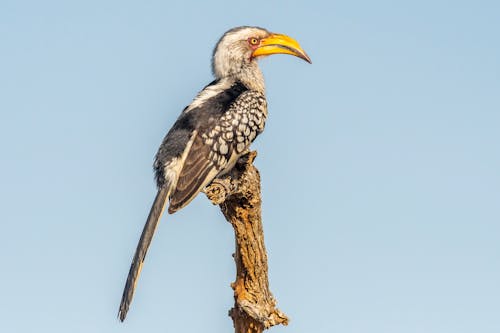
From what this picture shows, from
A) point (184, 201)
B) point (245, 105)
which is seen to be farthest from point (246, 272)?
point (245, 105)

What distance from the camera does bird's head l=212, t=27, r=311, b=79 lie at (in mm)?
9008

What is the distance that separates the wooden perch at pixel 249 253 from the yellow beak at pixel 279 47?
175cm

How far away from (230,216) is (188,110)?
1244 mm

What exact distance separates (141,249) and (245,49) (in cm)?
276

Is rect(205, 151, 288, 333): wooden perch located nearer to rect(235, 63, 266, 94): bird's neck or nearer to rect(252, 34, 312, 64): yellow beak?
rect(235, 63, 266, 94): bird's neck

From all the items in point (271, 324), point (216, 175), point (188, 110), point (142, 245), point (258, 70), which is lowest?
point (271, 324)

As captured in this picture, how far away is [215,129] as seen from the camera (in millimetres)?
8047

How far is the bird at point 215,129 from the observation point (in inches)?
299

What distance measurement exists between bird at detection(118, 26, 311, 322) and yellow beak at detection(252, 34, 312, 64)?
0.4 inches

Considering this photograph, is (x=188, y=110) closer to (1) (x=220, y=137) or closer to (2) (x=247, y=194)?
(1) (x=220, y=137)

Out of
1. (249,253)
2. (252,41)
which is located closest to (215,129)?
(249,253)

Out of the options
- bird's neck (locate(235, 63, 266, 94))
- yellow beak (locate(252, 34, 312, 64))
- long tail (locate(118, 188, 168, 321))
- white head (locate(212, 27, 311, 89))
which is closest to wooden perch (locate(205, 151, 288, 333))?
long tail (locate(118, 188, 168, 321))

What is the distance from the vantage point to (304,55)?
29.8ft

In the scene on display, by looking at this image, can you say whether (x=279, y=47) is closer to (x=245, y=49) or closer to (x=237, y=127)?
(x=245, y=49)
